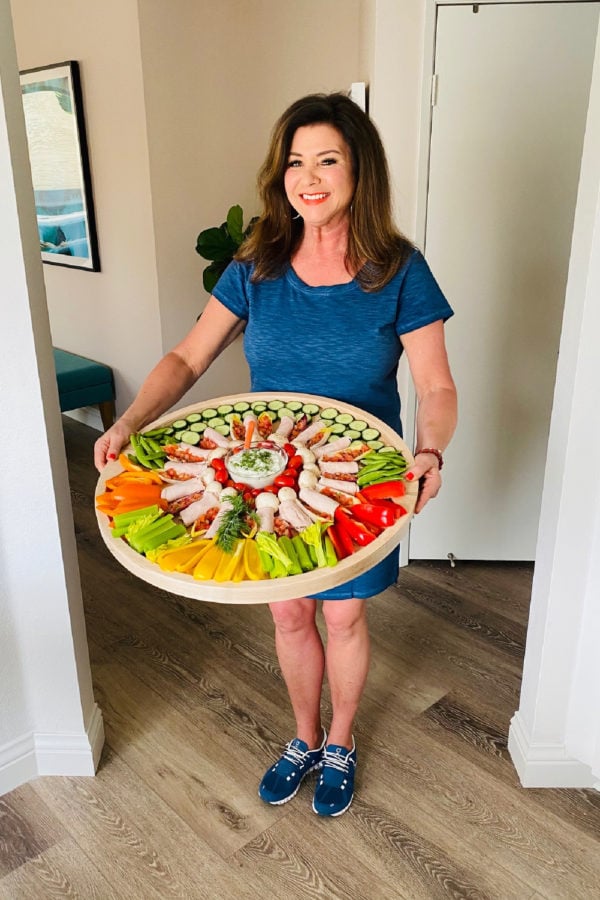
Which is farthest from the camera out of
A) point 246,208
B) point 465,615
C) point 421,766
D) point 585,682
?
point 246,208

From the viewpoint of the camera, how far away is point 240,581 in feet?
3.68

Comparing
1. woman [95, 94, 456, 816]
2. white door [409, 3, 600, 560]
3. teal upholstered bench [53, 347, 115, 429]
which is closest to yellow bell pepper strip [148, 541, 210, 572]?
woman [95, 94, 456, 816]

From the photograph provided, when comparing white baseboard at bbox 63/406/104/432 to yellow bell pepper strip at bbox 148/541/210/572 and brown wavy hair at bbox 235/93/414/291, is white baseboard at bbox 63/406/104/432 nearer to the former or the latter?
brown wavy hair at bbox 235/93/414/291

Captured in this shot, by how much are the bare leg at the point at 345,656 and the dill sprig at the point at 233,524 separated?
0.43 meters

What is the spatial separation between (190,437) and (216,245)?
2.00 m

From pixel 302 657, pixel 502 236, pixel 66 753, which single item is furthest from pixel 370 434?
pixel 502 236

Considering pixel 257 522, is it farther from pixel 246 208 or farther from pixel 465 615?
pixel 246 208

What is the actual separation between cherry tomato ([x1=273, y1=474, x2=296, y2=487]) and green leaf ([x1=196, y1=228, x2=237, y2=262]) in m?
2.19

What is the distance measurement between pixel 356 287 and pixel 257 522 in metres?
0.54

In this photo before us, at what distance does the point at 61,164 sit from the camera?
400cm

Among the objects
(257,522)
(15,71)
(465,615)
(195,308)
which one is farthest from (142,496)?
(195,308)

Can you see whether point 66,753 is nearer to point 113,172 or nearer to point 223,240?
point 223,240

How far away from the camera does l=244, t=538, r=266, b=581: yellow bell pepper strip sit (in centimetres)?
113

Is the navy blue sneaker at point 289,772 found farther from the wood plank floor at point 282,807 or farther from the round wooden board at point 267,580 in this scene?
the round wooden board at point 267,580
